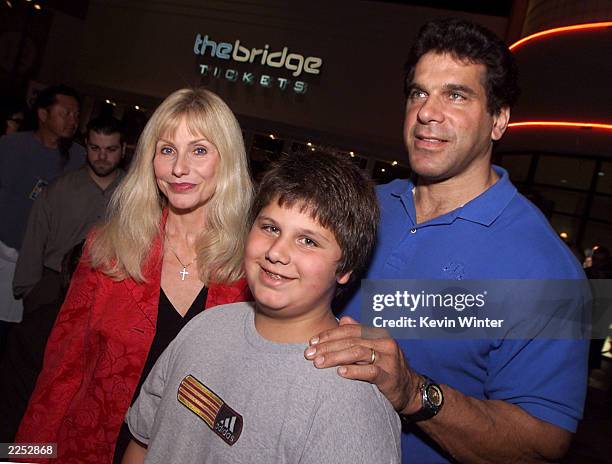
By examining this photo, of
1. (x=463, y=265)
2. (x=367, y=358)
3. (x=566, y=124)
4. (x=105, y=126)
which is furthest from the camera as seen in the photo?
(x=566, y=124)

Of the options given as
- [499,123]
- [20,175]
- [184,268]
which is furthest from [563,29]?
[184,268]

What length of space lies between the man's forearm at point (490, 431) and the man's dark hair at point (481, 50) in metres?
0.92

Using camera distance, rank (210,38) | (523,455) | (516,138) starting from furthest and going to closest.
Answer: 1. (210,38)
2. (516,138)
3. (523,455)

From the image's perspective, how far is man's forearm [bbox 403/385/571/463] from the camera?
1326 millimetres

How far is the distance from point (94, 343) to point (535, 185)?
36.4 ft

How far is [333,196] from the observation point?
1269 mm

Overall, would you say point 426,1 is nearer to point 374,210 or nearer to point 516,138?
point 516,138

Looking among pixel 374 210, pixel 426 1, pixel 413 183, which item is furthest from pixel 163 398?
pixel 426 1

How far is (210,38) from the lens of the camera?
12367 mm

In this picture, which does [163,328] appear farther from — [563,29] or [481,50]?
[563,29]

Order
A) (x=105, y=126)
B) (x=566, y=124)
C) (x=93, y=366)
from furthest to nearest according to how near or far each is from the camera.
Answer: (x=566, y=124)
(x=105, y=126)
(x=93, y=366)

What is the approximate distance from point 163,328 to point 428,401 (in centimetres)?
97

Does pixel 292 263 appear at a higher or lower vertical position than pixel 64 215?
higher

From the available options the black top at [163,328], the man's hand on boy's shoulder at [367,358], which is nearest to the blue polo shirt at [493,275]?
the man's hand on boy's shoulder at [367,358]
